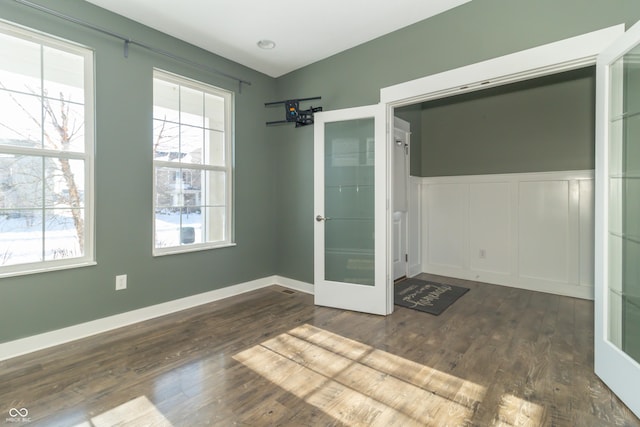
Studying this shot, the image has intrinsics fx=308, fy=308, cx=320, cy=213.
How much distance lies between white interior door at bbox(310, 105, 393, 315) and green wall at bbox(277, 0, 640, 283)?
327 millimetres

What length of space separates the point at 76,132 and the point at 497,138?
4.84m

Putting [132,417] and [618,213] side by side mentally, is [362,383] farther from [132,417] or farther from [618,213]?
[618,213]

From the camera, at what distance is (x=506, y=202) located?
4176 millimetres

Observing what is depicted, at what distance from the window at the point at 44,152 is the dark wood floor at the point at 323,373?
2.63ft

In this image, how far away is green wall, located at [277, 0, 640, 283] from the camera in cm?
212

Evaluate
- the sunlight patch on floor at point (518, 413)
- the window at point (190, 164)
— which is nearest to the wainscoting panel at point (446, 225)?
the sunlight patch on floor at point (518, 413)

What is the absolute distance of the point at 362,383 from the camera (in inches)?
76.3

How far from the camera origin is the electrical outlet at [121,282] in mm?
2808

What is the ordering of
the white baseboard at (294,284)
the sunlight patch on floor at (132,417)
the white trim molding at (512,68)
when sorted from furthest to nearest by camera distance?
the white baseboard at (294,284), the white trim molding at (512,68), the sunlight patch on floor at (132,417)

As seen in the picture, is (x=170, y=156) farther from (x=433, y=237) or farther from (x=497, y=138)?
(x=497, y=138)

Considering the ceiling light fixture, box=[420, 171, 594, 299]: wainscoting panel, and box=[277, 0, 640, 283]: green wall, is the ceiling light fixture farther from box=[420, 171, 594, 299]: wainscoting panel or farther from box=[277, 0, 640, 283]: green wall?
box=[420, 171, 594, 299]: wainscoting panel

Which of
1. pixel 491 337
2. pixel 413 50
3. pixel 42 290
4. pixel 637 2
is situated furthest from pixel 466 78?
pixel 42 290

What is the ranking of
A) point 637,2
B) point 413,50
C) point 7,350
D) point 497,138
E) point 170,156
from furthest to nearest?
point 497,138
point 170,156
point 413,50
point 7,350
point 637,2

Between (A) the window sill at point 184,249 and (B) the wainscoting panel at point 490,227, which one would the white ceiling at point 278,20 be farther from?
(B) the wainscoting panel at point 490,227
